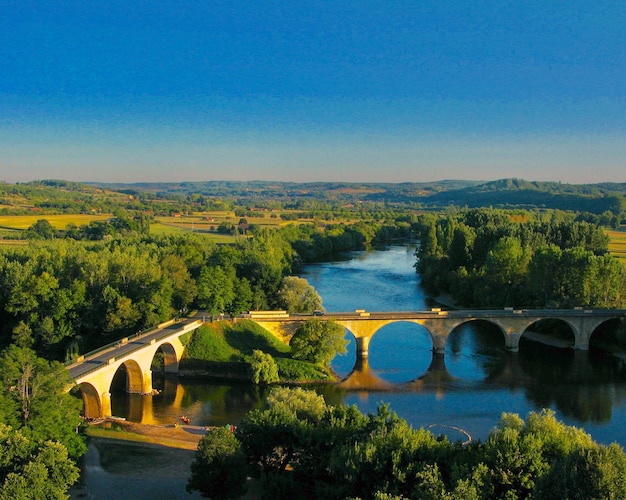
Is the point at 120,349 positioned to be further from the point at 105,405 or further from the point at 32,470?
the point at 32,470

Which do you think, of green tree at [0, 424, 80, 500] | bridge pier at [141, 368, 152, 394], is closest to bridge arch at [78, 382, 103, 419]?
bridge pier at [141, 368, 152, 394]

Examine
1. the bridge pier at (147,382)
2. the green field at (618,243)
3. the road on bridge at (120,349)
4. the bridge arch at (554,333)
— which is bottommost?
the bridge pier at (147,382)

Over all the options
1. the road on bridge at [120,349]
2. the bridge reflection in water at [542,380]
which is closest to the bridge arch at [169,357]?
the road on bridge at [120,349]

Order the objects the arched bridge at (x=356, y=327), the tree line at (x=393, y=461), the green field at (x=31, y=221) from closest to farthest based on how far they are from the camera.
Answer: the tree line at (x=393, y=461) < the arched bridge at (x=356, y=327) < the green field at (x=31, y=221)

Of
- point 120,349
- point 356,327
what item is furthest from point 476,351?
point 120,349

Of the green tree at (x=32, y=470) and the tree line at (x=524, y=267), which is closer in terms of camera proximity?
the green tree at (x=32, y=470)

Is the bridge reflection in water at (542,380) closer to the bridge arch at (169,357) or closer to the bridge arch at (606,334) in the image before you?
the bridge arch at (606,334)

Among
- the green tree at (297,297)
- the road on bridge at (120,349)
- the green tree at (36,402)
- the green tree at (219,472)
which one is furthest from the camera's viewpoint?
the green tree at (297,297)
